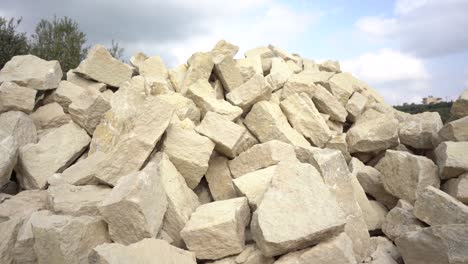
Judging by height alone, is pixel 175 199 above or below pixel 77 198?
above

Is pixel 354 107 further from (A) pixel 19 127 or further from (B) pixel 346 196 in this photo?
(A) pixel 19 127

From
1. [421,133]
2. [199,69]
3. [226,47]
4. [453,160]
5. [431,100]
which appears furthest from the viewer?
[431,100]

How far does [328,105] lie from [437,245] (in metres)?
2.95

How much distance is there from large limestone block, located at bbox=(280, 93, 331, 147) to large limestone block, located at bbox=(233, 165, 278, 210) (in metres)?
1.44

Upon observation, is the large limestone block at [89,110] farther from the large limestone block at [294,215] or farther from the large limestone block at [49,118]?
the large limestone block at [294,215]

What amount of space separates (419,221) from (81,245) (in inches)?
121

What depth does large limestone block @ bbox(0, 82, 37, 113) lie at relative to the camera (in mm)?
5215

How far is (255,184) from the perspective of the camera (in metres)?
3.87

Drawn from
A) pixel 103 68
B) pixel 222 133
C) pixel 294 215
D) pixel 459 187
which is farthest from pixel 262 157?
pixel 103 68

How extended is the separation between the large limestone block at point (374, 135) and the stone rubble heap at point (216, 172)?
0.7 inches

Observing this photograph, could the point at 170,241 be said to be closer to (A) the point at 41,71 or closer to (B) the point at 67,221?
(B) the point at 67,221

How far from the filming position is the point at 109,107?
512cm

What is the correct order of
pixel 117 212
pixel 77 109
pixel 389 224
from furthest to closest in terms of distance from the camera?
pixel 77 109, pixel 389 224, pixel 117 212

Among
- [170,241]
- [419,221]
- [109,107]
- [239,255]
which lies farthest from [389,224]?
[109,107]
